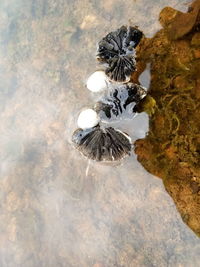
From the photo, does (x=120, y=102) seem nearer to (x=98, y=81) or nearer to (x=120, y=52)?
(x=98, y=81)

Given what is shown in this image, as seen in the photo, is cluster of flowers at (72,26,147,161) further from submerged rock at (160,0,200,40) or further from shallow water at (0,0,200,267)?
submerged rock at (160,0,200,40)

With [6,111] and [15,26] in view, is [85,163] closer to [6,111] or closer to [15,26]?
[6,111]

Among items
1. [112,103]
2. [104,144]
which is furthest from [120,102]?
[104,144]

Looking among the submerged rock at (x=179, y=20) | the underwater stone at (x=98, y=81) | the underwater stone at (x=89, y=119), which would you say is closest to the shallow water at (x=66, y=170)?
the submerged rock at (x=179, y=20)

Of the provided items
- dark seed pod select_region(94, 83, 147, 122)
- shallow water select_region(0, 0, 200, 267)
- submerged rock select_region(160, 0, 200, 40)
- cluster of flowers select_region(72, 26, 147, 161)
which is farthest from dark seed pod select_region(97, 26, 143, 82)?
submerged rock select_region(160, 0, 200, 40)

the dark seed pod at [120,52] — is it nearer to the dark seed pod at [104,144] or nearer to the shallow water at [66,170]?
the shallow water at [66,170]

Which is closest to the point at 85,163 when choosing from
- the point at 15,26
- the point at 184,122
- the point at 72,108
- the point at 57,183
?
the point at 57,183

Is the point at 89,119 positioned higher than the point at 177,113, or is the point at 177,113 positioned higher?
the point at 177,113
